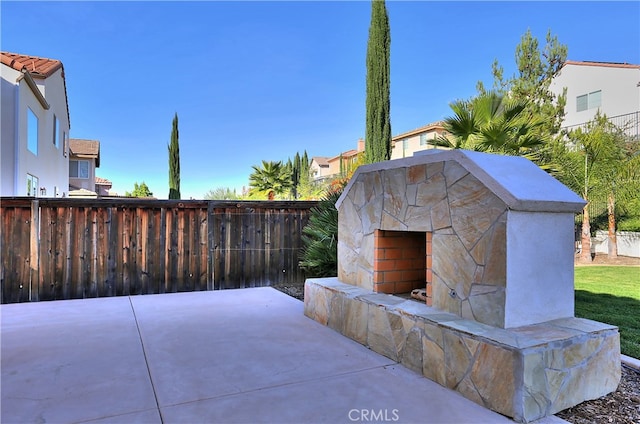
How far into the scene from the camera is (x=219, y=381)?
10.3ft

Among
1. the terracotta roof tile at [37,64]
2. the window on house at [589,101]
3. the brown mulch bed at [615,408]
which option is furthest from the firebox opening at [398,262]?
the window on house at [589,101]

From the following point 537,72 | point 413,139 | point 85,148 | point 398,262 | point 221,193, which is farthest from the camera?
point 413,139

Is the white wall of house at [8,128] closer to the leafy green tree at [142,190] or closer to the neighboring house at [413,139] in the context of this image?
the neighboring house at [413,139]

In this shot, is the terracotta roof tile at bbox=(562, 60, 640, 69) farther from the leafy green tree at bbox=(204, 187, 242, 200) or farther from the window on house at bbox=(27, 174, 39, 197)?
the window on house at bbox=(27, 174, 39, 197)

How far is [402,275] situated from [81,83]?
807 inches

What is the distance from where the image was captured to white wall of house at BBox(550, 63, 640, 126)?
60.5ft

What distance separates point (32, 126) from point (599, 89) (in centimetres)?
2500

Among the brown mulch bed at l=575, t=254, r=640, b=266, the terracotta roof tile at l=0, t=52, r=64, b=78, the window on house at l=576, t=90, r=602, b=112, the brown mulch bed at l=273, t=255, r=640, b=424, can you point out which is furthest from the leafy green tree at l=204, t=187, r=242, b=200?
the brown mulch bed at l=273, t=255, r=640, b=424

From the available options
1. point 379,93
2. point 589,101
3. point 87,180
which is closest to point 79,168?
point 87,180

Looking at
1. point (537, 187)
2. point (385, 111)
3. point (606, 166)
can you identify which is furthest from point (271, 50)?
point (537, 187)

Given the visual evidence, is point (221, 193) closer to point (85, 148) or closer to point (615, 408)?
point (85, 148)

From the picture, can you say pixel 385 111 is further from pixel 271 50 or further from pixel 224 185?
pixel 224 185

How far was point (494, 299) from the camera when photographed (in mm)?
2924

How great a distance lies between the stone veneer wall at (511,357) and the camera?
2518 millimetres
